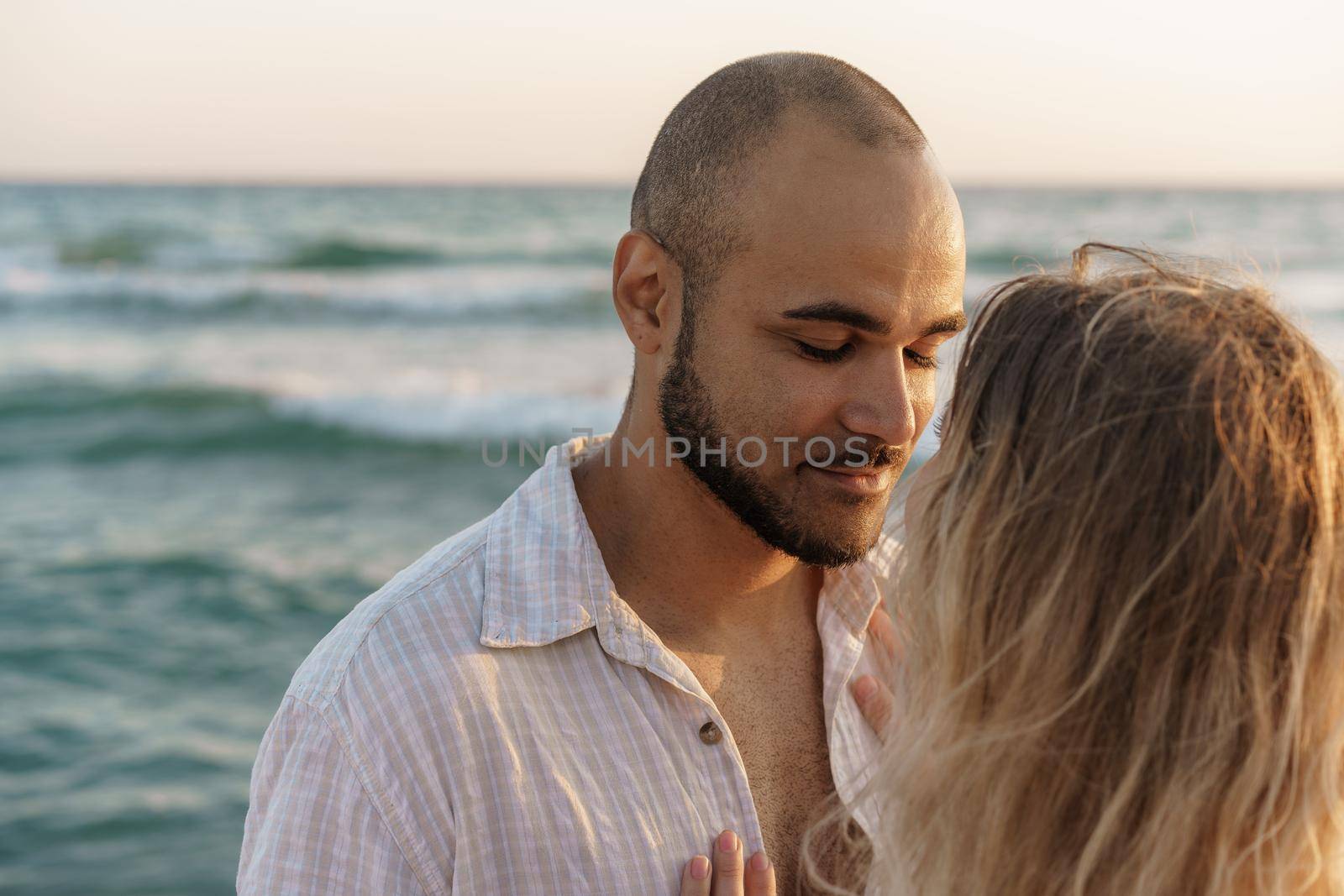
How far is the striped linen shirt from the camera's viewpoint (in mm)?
1792

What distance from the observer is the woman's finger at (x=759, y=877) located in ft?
6.17

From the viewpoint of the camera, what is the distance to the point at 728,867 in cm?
191

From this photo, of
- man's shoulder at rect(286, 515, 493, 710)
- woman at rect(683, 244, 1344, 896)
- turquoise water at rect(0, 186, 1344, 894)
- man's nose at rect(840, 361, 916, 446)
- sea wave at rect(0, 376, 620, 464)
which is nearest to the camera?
woman at rect(683, 244, 1344, 896)

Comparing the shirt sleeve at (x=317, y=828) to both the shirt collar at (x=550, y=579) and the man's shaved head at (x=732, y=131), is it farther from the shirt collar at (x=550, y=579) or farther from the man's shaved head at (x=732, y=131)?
the man's shaved head at (x=732, y=131)

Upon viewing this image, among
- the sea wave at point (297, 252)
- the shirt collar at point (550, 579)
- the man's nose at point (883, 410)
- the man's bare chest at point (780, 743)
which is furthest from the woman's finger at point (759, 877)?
the sea wave at point (297, 252)

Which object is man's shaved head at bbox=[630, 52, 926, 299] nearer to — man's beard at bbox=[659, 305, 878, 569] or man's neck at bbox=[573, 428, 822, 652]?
man's beard at bbox=[659, 305, 878, 569]

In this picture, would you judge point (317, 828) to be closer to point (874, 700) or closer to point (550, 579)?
point (550, 579)

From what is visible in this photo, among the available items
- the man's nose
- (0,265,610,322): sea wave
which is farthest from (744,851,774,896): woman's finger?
(0,265,610,322): sea wave

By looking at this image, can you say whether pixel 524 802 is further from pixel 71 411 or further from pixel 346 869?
pixel 71 411

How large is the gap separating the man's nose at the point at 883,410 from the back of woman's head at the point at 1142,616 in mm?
583

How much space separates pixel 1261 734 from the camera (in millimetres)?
1347

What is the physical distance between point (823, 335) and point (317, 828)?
43.8 inches

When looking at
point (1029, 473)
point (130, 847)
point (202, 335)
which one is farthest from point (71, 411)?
point (1029, 473)

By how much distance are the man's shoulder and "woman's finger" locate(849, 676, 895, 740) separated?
77 cm
